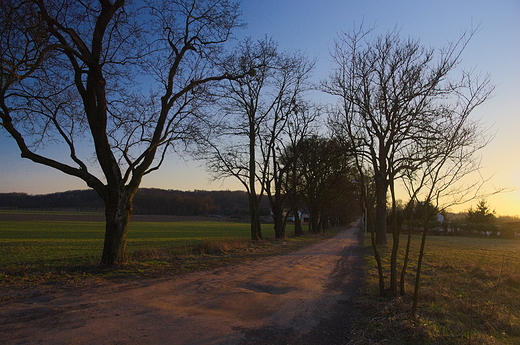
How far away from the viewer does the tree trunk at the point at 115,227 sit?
987 centimetres

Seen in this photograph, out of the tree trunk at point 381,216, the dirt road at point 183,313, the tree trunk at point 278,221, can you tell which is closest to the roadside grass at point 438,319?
the dirt road at point 183,313

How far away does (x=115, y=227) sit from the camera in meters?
10.1

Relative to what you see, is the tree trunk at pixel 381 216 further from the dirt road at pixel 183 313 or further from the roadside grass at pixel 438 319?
the dirt road at pixel 183 313

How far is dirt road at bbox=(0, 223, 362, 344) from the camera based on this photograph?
4617mm

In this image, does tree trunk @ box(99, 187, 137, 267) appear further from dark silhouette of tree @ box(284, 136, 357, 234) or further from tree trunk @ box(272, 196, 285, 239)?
dark silhouette of tree @ box(284, 136, 357, 234)

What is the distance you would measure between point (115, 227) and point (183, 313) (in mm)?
5379

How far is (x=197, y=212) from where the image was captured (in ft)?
465

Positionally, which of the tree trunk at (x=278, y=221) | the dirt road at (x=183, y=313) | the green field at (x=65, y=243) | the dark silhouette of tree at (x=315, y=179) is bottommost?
the green field at (x=65, y=243)

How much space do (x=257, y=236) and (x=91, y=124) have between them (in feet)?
50.0

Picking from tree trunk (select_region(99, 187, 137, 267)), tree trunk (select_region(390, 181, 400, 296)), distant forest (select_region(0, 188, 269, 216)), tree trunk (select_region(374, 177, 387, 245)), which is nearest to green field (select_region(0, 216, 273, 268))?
tree trunk (select_region(99, 187, 137, 267))

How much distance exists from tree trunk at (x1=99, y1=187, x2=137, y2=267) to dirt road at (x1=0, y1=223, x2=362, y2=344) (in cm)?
225

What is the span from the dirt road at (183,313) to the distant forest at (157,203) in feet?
341

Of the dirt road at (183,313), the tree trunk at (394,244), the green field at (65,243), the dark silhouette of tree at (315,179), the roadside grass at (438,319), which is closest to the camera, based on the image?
the dirt road at (183,313)

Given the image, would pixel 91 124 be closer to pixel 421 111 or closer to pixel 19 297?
pixel 19 297
